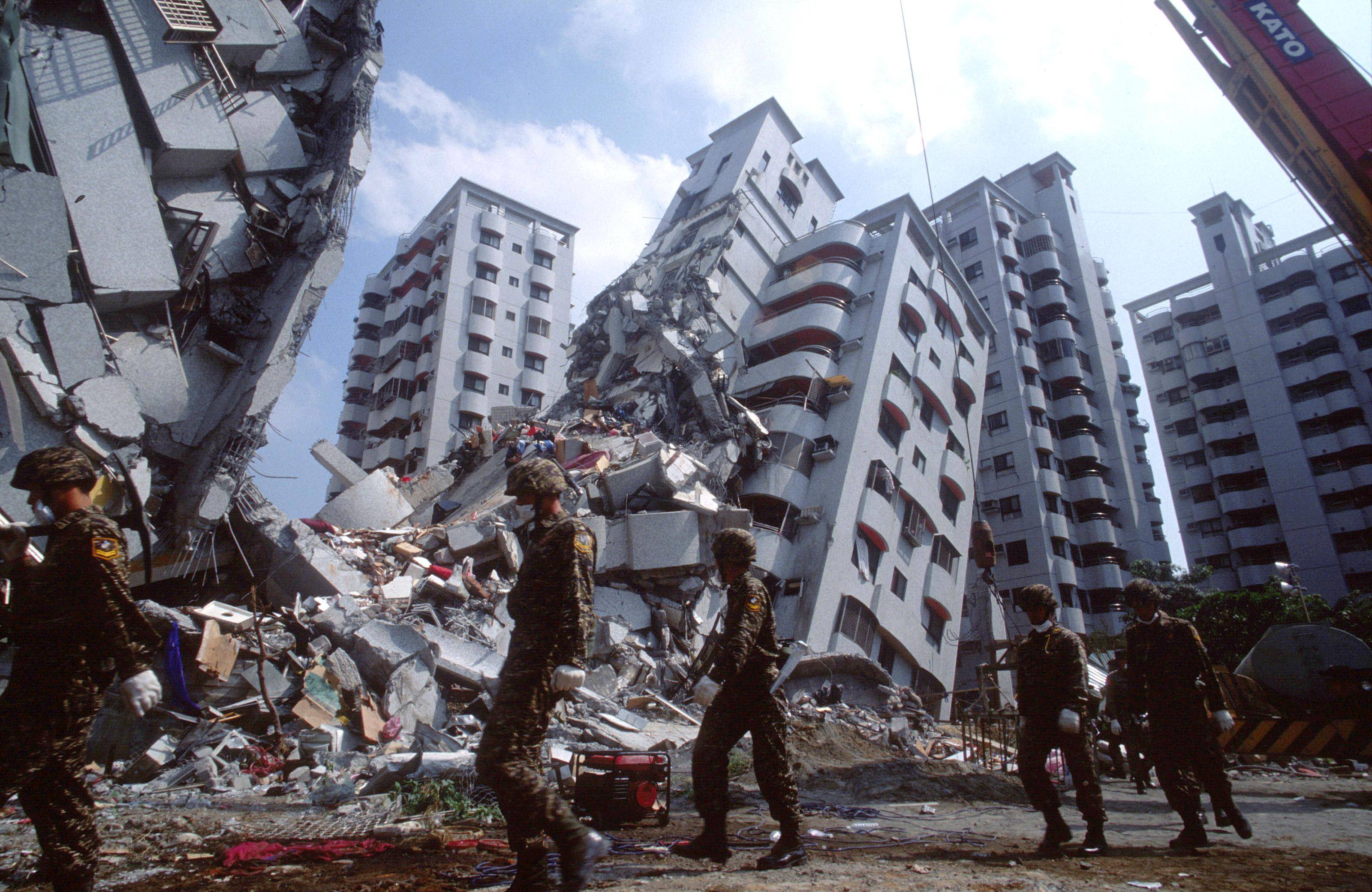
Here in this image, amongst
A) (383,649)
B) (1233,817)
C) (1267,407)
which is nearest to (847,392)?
(383,649)

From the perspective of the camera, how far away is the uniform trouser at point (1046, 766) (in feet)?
13.0

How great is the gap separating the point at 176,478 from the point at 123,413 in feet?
5.62

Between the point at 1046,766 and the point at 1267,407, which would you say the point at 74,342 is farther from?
the point at 1267,407

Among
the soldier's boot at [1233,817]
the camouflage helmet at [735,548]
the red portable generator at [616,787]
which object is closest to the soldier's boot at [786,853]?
the camouflage helmet at [735,548]

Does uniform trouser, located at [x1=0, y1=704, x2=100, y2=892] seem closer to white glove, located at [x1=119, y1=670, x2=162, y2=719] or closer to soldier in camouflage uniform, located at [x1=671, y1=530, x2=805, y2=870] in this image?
white glove, located at [x1=119, y1=670, x2=162, y2=719]

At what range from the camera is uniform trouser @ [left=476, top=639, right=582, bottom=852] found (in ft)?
8.34

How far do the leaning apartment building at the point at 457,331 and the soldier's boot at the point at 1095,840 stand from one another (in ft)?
108

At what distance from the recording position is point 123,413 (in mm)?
8086

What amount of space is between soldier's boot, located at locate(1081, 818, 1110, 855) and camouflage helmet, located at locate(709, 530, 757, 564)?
2552 millimetres

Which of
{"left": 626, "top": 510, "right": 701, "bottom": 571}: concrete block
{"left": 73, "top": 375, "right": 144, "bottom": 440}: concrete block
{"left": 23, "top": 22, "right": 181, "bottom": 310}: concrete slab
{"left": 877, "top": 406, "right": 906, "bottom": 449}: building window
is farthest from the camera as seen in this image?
{"left": 877, "top": 406, "right": 906, "bottom": 449}: building window

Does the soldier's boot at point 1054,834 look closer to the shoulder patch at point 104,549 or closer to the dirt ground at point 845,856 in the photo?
the dirt ground at point 845,856

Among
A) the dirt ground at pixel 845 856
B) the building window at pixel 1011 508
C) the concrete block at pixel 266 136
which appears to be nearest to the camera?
the dirt ground at pixel 845 856

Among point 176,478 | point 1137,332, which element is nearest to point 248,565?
point 176,478

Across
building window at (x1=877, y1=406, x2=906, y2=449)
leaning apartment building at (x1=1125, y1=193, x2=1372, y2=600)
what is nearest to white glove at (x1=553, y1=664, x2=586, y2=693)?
building window at (x1=877, y1=406, x2=906, y2=449)
